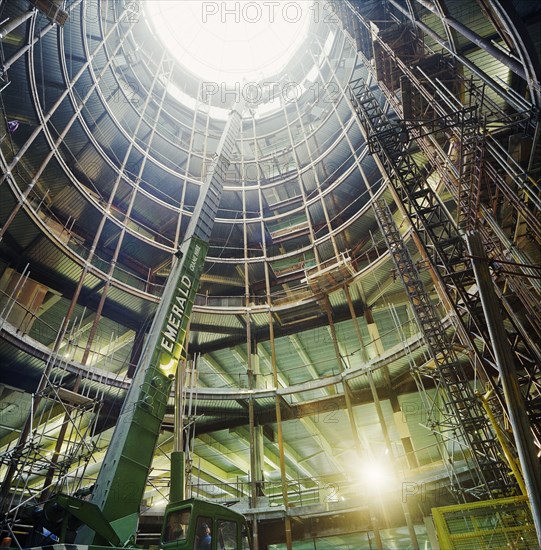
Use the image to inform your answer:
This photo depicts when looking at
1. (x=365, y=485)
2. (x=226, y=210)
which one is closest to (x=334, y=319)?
(x=365, y=485)

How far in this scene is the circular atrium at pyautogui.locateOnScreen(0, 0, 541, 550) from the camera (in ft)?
28.0

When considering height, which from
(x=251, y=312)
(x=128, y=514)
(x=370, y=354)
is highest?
(x=251, y=312)

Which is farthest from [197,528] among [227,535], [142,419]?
[142,419]

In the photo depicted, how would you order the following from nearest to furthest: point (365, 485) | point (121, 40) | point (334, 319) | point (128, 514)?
point (128, 514), point (365, 485), point (334, 319), point (121, 40)

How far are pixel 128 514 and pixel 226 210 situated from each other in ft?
76.0

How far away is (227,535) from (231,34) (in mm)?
46305

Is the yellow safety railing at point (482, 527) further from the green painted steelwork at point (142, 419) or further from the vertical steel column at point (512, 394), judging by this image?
the green painted steelwork at point (142, 419)

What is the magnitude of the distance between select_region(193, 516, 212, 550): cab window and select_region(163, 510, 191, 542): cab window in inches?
8.4

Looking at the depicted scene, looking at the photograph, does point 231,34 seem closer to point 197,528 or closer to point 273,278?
point 273,278

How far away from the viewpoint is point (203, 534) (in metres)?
6.32

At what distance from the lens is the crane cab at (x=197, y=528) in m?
6.10

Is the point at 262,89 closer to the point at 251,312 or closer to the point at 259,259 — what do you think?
the point at 259,259

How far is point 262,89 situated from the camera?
35.8 m

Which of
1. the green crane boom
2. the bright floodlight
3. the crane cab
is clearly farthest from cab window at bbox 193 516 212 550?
the bright floodlight
